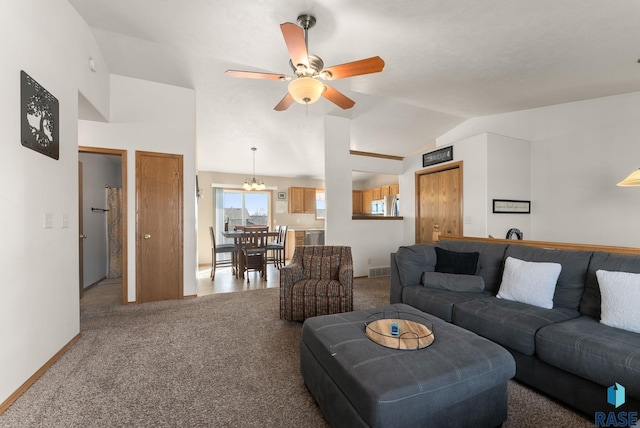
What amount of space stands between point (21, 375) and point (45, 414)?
0.45 m

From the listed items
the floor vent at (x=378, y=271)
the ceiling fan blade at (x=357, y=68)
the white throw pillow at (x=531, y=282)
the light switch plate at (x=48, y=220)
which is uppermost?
the ceiling fan blade at (x=357, y=68)

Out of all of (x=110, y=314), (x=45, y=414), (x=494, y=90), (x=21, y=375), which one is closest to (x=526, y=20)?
(x=494, y=90)

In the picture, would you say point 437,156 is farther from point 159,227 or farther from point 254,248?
point 159,227

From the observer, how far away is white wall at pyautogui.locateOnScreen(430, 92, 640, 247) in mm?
3602

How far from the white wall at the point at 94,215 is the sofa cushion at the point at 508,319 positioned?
5310 mm

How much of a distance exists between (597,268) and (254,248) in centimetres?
444

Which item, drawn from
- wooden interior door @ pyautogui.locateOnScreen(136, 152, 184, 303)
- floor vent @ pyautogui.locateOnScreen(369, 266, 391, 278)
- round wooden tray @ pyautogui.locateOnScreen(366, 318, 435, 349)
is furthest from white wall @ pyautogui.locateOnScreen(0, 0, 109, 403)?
floor vent @ pyautogui.locateOnScreen(369, 266, 391, 278)

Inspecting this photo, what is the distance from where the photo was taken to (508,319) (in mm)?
1895

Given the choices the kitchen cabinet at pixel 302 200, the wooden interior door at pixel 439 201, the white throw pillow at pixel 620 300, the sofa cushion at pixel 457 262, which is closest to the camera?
the white throw pillow at pixel 620 300

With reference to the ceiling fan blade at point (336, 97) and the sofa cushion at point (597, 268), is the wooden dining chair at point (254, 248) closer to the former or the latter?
the ceiling fan blade at point (336, 97)

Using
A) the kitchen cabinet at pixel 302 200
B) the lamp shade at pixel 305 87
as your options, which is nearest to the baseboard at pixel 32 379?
the lamp shade at pixel 305 87

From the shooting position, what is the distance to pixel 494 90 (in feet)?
12.2

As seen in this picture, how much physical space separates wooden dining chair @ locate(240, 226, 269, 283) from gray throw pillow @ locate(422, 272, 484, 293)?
3100 millimetres

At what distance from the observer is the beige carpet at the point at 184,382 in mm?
1532
